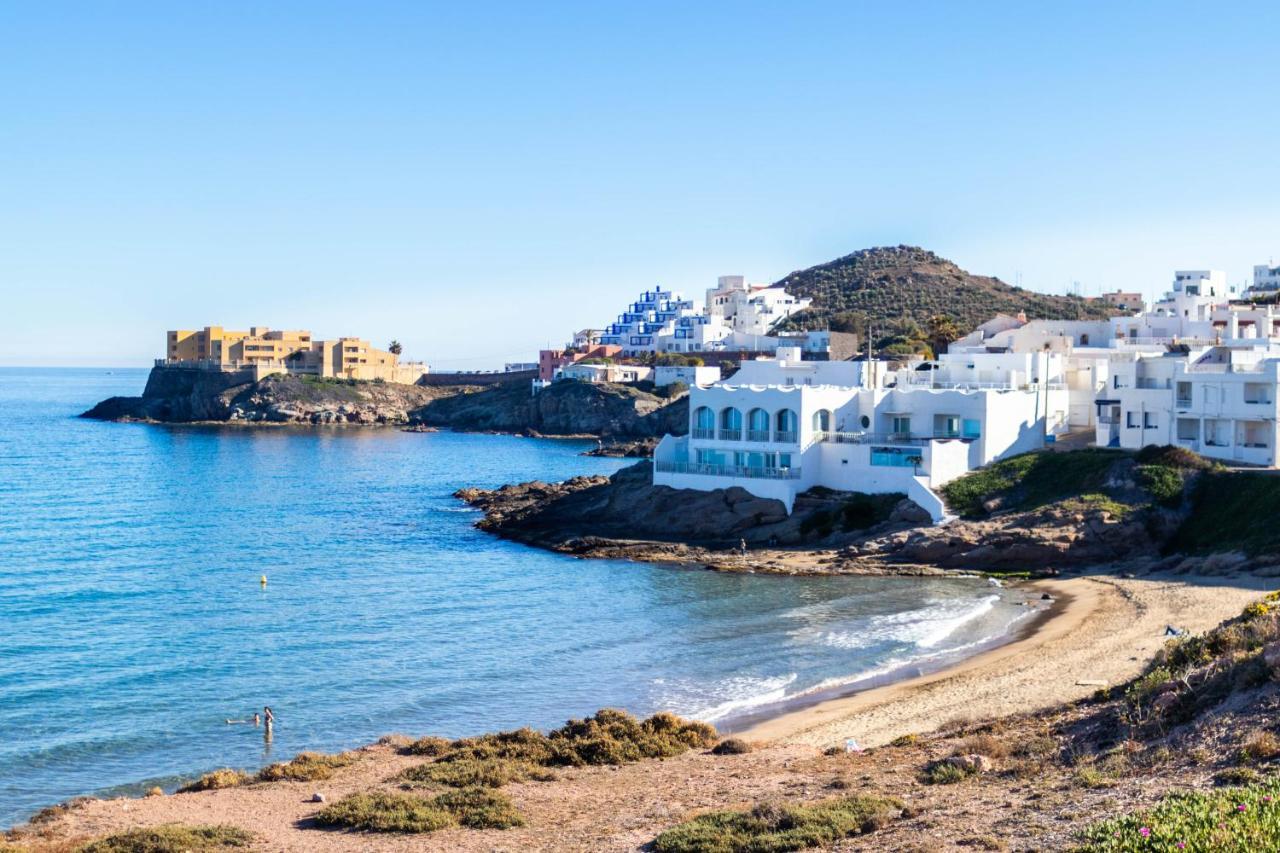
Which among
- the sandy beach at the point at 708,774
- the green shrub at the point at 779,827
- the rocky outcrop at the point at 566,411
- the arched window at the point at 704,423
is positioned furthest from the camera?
the rocky outcrop at the point at 566,411

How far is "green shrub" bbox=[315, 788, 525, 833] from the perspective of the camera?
19.3 meters

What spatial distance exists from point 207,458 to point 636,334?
232 feet

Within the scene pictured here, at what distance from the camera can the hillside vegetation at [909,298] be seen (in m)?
145

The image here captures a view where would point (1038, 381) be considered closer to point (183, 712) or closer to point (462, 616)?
point (462, 616)

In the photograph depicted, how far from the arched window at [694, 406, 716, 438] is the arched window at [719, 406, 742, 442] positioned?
0.46 m

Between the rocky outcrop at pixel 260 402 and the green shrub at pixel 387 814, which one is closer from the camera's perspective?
the green shrub at pixel 387 814

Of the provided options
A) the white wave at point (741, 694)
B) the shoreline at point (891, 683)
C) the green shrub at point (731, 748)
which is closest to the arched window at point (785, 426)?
the shoreline at point (891, 683)

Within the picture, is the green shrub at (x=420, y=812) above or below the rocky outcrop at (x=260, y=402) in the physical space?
below

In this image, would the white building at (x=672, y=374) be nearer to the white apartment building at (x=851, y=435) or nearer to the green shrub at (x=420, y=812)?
the white apartment building at (x=851, y=435)

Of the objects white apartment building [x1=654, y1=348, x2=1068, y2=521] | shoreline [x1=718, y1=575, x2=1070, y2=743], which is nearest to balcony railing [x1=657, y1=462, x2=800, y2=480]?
white apartment building [x1=654, y1=348, x2=1068, y2=521]

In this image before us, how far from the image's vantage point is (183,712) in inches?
1142

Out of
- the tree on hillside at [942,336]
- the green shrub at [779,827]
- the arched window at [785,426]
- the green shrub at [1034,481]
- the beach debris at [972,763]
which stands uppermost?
the tree on hillside at [942,336]

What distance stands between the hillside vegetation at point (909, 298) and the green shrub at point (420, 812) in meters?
102

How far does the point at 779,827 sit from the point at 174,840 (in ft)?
29.1
